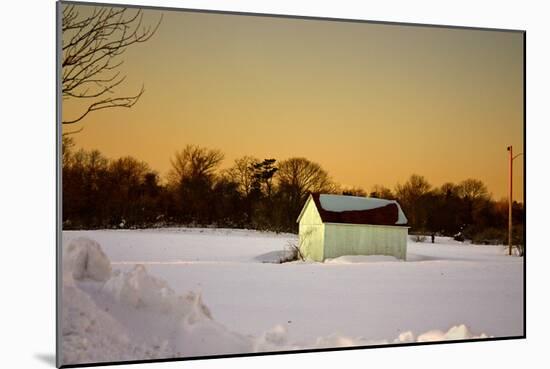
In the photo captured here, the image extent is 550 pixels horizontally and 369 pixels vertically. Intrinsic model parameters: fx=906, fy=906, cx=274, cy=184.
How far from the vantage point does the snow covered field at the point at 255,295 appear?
Answer: 6.64m

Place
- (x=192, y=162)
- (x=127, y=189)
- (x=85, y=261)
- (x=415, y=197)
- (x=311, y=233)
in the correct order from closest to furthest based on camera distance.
Result: (x=85, y=261) < (x=127, y=189) < (x=192, y=162) < (x=311, y=233) < (x=415, y=197)

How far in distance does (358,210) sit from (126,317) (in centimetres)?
209

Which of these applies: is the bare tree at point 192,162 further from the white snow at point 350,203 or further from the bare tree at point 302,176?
the white snow at point 350,203

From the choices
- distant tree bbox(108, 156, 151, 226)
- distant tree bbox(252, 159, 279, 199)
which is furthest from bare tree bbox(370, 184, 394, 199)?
distant tree bbox(108, 156, 151, 226)

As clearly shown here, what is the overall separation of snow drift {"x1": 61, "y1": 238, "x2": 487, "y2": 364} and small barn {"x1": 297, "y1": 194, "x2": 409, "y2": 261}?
984 mm

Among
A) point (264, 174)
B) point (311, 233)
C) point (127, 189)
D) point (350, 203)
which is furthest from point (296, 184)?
point (127, 189)

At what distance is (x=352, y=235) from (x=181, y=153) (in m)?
1.60

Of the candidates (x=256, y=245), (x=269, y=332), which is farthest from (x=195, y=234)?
(x=269, y=332)

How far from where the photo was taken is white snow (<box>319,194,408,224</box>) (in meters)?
7.36

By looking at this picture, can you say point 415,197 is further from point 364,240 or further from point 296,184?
point 296,184

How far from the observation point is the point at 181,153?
690cm

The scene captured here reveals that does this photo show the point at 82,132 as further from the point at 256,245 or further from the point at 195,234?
the point at 256,245

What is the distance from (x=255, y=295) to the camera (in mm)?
7055

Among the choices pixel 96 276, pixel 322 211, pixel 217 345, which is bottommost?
pixel 217 345
